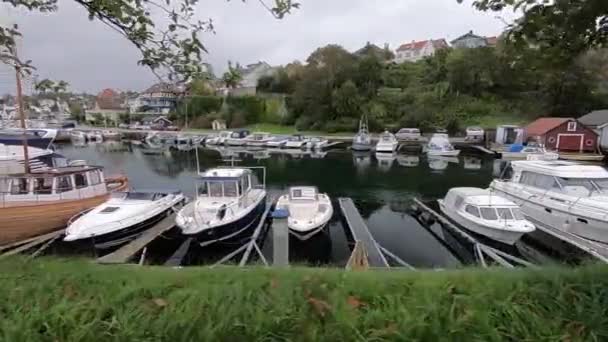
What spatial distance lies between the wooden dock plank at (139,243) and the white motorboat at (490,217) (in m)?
11.3

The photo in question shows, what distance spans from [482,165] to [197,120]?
54.4 metres

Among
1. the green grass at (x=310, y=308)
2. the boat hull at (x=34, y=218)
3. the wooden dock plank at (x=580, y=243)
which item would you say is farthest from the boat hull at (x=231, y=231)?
the wooden dock plank at (x=580, y=243)

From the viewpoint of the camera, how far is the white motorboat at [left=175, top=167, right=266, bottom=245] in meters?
13.4

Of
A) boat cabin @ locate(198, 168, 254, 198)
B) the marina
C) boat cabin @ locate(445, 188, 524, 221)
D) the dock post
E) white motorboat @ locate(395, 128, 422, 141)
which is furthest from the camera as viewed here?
white motorboat @ locate(395, 128, 422, 141)

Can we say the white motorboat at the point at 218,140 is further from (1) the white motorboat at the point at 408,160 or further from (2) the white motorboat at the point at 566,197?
(2) the white motorboat at the point at 566,197

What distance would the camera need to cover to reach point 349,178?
101 ft

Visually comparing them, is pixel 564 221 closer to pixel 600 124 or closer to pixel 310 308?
pixel 310 308

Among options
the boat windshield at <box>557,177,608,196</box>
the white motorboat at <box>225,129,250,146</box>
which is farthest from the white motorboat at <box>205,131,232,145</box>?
the boat windshield at <box>557,177,608,196</box>

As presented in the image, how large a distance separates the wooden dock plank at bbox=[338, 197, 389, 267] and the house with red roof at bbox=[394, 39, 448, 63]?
75293mm

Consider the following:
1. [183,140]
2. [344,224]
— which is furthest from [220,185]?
[183,140]

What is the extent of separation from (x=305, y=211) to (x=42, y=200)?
995 cm

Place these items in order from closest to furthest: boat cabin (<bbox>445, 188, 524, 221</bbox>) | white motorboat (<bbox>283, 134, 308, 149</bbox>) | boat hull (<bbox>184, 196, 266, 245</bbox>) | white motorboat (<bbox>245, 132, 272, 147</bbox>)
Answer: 1. boat hull (<bbox>184, 196, 266, 245</bbox>)
2. boat cabin (<bbox>445, 188, 524, 221</bbox>)
3. white motorboat (<bbox>283, 134, 308, 149</bbox>)
4. white motorboat (<bbox>245, 132, 272, 147</bbox>)

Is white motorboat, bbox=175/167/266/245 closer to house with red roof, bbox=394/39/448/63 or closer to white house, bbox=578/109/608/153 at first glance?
white house, bbox=578/109/608/153

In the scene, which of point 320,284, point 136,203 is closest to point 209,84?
point 320,284
